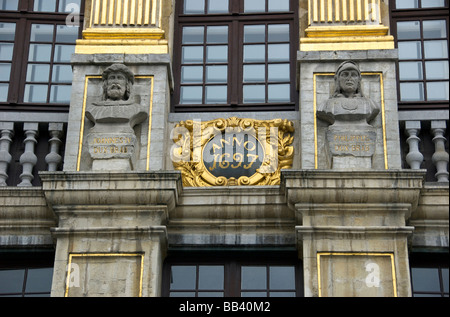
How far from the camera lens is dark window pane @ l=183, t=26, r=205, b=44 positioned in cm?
2047

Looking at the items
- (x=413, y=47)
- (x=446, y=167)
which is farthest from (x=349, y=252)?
(x=413, y=47)

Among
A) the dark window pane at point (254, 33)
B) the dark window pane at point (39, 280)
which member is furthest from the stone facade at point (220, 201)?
the dark window pane at point (254, 33)

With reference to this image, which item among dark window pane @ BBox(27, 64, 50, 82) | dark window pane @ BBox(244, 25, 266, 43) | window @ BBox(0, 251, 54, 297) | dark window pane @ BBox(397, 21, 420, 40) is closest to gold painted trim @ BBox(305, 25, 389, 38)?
dark window pane @ BBox(397, 21, 420, 40)

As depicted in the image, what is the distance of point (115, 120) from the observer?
18.5 metres

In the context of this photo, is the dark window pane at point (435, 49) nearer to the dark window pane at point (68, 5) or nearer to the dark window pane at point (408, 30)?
the dark window pane at point (408, 30)

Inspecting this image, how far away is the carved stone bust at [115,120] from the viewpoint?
1816 cm

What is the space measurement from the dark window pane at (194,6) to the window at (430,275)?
6.05m

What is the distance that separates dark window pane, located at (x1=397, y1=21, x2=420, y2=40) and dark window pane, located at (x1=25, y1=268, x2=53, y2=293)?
7.28 m

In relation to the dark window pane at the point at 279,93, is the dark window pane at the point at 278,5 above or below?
above

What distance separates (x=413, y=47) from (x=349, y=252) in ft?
15.7

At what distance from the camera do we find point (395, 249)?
1712cm

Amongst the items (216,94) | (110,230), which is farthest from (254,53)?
(110,230)

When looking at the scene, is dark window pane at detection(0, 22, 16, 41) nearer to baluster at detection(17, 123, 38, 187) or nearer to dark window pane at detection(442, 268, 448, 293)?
baluster at detection(17, 123, 38, 187)
